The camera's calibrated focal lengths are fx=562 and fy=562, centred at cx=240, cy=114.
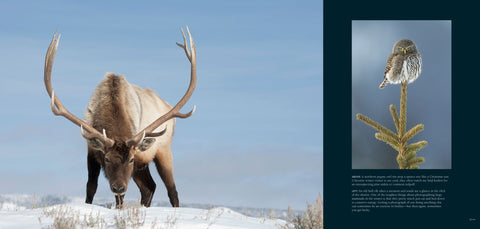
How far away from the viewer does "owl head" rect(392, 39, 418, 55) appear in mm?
7184

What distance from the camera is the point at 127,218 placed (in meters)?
6.42

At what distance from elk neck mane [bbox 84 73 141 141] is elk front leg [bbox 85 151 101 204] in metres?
0.66

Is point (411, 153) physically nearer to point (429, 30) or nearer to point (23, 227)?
point (429, 30)

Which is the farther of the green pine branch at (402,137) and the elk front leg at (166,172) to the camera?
the elk front leg at (166,172)

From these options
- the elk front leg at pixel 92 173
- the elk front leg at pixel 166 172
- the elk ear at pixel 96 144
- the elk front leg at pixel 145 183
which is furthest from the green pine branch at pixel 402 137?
the elk front leg at pixel 145 183

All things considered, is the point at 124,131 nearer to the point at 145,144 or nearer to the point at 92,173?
the point at 145,144

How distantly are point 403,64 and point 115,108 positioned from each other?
5811 mm

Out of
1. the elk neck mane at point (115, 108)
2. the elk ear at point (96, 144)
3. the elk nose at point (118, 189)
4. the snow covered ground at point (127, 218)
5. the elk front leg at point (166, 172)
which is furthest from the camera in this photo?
the elk front leg at point (166, 172)

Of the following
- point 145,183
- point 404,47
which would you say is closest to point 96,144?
point 145,183

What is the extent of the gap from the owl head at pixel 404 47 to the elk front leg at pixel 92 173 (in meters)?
6.07

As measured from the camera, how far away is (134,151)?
1003 centimetres

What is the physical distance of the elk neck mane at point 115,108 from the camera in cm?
1036

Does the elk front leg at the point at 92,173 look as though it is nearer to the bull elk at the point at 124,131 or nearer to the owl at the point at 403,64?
the bull elk at the point at 124,131

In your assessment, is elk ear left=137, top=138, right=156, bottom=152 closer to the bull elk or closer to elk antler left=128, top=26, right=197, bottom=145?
the bull elk
